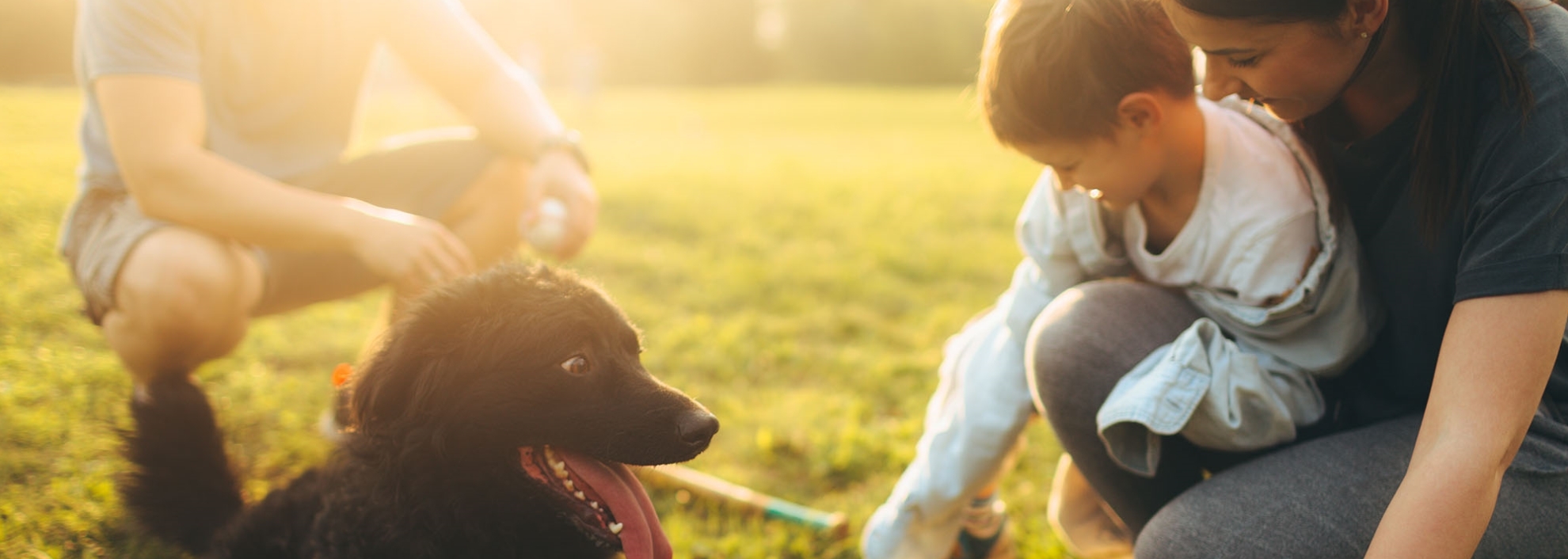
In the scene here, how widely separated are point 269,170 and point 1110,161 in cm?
261

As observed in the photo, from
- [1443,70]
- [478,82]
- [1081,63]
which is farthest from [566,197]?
[1443,70]

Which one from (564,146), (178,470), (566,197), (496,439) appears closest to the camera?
(496,439)

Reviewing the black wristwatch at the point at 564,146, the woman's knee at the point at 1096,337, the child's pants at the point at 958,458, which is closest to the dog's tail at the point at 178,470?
the black wristwatch at the point at 564,146

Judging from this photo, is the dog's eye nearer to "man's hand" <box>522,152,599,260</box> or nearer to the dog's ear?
the dog's ear

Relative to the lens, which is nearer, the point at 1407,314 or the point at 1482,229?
the point at 1482,229

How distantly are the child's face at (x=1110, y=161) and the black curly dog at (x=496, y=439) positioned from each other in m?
1.03

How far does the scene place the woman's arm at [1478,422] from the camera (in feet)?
5.29

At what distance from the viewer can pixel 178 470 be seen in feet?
7.95

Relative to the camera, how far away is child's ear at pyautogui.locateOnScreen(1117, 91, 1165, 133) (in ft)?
7.22

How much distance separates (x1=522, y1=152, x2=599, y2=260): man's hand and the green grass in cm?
89

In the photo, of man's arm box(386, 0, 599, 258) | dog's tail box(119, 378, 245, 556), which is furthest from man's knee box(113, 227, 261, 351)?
man's arm box(386, 0, 599, 258)

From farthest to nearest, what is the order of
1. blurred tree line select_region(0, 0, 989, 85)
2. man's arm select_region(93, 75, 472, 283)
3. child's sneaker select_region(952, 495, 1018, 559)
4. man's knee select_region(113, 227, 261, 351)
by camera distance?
blurred tree line select_region(0, 0, 989, 85) → child's sneaker select_region(952, 495, 1018, 559) → man's knee select_region(113, 227, 261, 351) → man's arm select_region(93, 75, 472, 283)

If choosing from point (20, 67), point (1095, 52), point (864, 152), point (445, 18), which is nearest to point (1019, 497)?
point (1095, 52)

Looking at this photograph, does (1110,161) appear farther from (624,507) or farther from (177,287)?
(177,287)
